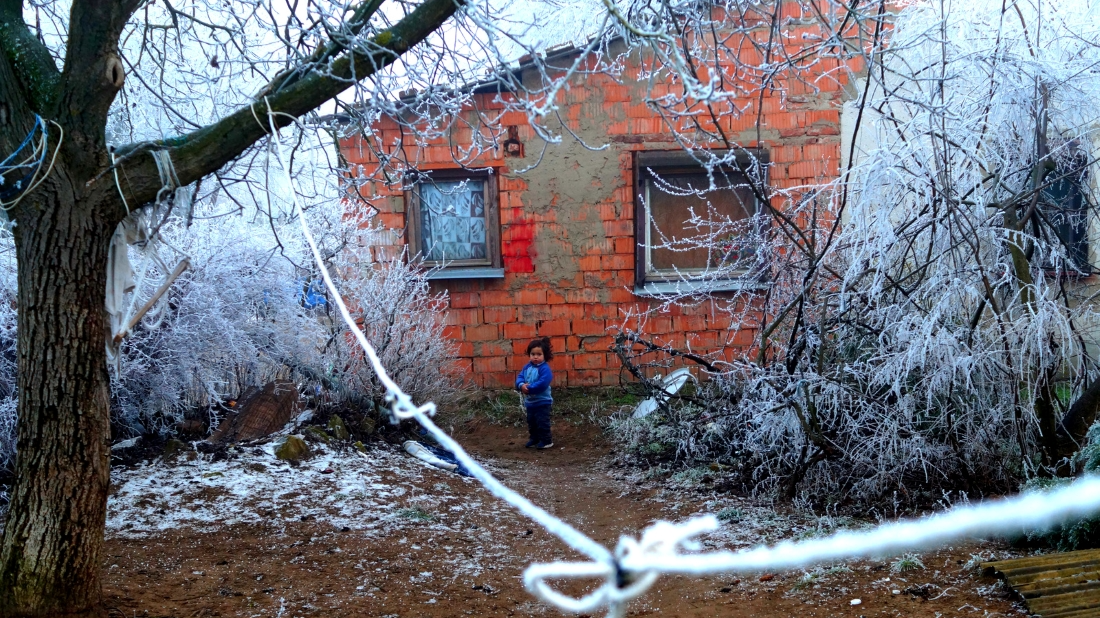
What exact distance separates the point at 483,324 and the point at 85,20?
Answer: 235 inches

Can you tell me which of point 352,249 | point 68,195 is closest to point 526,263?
point 352,249

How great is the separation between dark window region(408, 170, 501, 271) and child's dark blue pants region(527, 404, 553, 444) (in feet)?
6.35

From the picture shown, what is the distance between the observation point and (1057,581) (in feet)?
11.7

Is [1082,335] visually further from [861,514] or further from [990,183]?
[861,514]

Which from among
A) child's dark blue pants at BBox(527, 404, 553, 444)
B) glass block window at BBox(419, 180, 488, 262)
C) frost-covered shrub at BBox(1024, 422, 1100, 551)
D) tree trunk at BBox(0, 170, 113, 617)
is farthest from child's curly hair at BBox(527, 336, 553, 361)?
tree trunk at BBox(0, 170, 113, 617)

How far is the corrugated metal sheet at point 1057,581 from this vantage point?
11.3 feet

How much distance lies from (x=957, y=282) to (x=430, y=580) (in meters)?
3.26

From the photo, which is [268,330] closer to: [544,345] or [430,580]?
[544,345]

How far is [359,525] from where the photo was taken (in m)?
5.20

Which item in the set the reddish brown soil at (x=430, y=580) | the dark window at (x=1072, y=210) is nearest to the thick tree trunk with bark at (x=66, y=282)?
the reddish brown soil at (x=430, y=580)

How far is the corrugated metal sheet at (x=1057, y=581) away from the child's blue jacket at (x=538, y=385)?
14.7 ft

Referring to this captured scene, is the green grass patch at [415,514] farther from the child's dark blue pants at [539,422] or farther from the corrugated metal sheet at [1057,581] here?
the corrugated metal sheet at [1057,581]

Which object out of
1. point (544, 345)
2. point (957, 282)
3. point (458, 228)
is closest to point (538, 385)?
point (544, 345)

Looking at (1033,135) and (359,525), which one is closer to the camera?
(1033,135)
